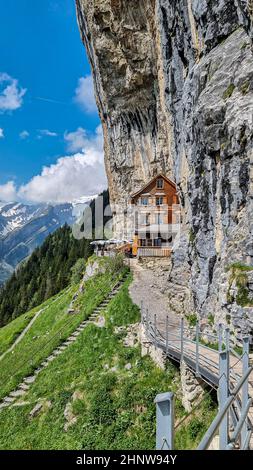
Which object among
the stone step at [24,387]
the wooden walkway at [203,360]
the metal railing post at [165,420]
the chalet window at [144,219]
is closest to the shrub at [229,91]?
the wooden walkway at [203,360]

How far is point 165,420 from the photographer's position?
3.71 meters

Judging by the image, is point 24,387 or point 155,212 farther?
point 155,212

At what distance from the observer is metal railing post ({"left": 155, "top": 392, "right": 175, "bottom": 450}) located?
3.60 metres

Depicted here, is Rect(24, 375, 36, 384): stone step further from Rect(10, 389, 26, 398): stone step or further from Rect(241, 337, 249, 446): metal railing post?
Rect(241, 337, 249, 446): metal railing post

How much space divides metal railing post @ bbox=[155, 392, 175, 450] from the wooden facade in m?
37.9

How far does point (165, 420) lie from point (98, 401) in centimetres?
1261

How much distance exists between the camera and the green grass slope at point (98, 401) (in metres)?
12.6

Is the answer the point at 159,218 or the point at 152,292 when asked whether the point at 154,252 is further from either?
the point at 152,292

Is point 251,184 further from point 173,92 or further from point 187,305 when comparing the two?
point 173,92

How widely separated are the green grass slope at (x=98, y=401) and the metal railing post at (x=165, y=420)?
7255 millimetres

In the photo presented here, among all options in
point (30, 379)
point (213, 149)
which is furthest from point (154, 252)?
point (30, 379)

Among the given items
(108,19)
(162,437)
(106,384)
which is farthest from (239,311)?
(108,19)

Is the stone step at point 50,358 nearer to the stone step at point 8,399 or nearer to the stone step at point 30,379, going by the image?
the stone step at point 30,379

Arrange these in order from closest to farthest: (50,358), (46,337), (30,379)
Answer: (30,379)
(50,358)
(46,337)
